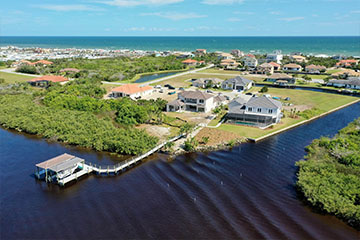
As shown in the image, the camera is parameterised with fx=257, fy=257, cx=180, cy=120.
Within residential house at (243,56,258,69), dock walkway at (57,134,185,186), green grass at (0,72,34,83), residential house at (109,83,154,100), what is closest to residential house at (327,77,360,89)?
residential house at (243,56,258,69)

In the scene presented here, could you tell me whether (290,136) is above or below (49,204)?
above

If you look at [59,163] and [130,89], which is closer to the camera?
[59,163]

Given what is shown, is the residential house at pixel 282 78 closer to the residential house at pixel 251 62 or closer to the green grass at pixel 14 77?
the residential house at pixel 251 62

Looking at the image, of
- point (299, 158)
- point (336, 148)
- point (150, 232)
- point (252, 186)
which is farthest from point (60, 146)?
point (336, 148)

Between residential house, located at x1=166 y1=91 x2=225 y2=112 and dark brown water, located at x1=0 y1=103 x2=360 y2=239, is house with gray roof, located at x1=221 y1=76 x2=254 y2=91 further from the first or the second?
dark brown water, located at x1=0 y1=103 x2=360 y2=239

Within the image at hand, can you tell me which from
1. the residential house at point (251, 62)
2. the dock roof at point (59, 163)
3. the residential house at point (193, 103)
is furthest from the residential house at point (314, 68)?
the dock roof at point (59, 163)

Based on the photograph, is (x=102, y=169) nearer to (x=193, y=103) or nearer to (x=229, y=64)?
(x=193, y=103)

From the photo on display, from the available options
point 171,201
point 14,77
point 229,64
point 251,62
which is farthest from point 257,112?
point 14,77

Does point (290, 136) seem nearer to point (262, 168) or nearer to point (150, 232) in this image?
point (262, 168)
